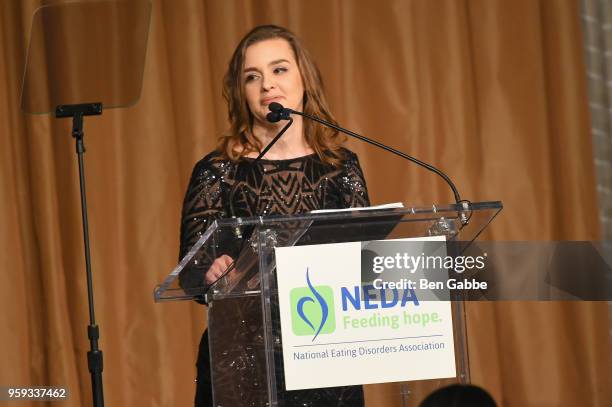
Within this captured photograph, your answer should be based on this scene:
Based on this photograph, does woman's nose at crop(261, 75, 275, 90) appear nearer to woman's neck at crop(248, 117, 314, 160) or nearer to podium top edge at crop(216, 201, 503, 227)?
woman's neck at crop(248, 117, 314, 160)

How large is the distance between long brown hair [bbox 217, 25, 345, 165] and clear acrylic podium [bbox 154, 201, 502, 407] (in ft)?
2.77

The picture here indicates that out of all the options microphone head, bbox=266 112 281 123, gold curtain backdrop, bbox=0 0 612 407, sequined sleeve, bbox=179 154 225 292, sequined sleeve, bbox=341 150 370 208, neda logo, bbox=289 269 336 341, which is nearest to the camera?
neda logo, bbox=289 269 336 341

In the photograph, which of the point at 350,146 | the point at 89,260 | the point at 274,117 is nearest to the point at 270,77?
the point at 274,117

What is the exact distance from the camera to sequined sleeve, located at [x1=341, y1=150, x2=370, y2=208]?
9.00ft

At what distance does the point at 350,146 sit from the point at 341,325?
2191 millimetres

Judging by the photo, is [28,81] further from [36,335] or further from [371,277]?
[371,277]

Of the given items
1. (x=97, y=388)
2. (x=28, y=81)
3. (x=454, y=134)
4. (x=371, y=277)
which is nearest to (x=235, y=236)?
(x=371, y=277)

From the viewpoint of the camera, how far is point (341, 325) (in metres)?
1.89

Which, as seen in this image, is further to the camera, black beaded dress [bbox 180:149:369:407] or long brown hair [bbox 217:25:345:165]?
long brown hair [bbox 217:25:345:165]

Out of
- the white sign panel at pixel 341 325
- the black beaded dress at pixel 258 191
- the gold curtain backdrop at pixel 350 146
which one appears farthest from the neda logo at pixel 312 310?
the gold curtain backdrop at pixel 350 146

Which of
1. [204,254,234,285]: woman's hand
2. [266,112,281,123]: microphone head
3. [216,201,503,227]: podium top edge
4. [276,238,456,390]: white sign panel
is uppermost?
[266,112,281,123]: microphone head

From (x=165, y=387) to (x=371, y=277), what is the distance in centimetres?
224

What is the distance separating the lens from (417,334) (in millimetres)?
1915

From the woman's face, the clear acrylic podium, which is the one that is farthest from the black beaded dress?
the clear acrylic podium
